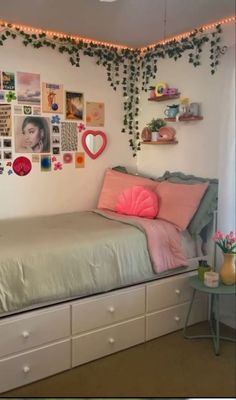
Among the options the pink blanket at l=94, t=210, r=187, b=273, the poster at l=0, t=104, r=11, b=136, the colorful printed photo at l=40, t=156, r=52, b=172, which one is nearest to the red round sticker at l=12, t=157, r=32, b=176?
the colorful printed photo at l=40, t=156, r=52, b=172

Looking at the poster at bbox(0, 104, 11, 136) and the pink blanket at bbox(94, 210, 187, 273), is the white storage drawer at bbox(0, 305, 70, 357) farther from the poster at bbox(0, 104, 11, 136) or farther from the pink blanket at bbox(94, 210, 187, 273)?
the poster at bbox(0, 104, 11, 136)

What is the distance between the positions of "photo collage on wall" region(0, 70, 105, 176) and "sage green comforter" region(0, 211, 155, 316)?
0.56 meters

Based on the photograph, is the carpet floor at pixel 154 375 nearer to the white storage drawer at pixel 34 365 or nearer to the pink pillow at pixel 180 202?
the white storage drawer at pixel 34 365

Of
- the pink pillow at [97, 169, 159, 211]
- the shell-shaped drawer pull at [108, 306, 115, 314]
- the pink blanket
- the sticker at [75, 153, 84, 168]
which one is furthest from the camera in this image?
the sticker at [75, 153, 84, 168]

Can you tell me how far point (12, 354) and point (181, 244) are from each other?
1.20 metres

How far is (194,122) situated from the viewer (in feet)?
8.89

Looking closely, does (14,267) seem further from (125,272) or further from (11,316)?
(125,272)

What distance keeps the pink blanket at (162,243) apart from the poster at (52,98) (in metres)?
1.06

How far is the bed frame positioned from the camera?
1806mm

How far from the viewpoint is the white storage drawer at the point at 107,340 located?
6.55 feet

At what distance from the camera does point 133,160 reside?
3.28 meters

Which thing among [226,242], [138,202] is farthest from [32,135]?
[226,242]

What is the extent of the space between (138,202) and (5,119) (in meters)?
1.12

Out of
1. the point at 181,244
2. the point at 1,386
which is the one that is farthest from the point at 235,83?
the point at 1,386
